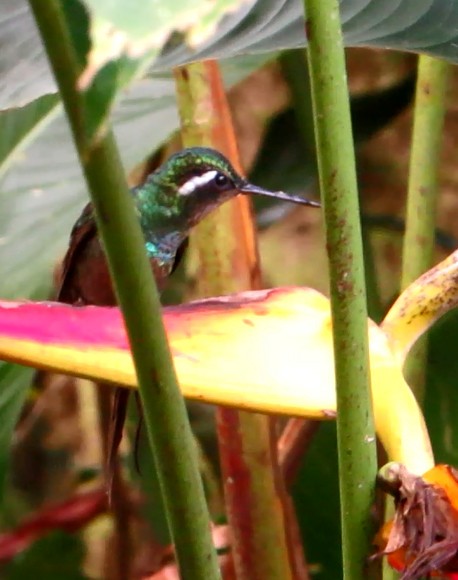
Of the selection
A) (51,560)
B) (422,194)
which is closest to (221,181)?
(422,194)

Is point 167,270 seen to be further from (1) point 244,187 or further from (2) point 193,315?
(2) point 193,315

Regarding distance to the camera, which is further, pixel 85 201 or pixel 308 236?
pixel 308 236

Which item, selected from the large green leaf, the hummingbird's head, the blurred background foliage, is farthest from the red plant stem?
the large green leaf

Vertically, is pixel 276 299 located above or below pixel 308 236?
below

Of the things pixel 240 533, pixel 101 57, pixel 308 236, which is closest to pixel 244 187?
pixel 240 533

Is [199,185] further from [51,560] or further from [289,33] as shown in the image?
[51,560]

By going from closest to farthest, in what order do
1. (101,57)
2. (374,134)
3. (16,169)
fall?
(101,57) → (16,169) → (374,134)
